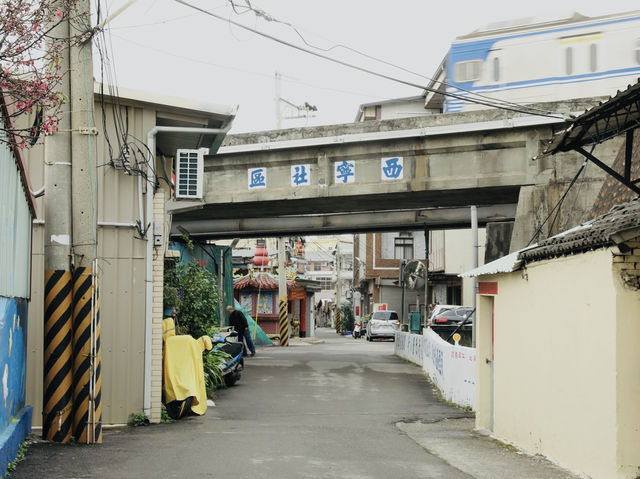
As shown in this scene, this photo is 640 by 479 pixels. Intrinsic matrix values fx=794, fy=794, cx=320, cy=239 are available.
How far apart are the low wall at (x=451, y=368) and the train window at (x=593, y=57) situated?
8.72 m

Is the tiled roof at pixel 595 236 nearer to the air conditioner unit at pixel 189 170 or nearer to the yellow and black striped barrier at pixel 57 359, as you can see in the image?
the yellow and black striped barrier at pixel 57 359

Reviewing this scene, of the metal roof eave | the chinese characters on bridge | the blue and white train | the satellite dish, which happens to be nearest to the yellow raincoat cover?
the metal roof eave

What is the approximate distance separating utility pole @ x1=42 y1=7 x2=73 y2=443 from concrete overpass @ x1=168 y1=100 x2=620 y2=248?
9.39m

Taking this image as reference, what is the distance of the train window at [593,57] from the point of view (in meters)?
21.9

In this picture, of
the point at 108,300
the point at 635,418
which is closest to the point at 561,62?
the point at 108,300

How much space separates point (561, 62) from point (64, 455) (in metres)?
18.2

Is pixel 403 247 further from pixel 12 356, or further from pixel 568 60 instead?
pixel 12 356

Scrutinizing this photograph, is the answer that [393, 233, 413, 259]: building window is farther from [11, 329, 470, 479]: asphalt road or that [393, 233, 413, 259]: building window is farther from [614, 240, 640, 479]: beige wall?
[614, 240, 640, 479]: beige wall

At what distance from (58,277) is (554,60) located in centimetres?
1710

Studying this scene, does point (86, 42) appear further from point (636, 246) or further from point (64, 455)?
point (636, 246)

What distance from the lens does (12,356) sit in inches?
327

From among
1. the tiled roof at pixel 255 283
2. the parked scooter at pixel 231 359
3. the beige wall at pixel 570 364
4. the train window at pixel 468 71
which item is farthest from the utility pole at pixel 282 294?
the beige wall at pixel 570 364

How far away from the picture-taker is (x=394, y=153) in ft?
63.9

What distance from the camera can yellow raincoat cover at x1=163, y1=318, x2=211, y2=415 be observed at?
1201 cm
